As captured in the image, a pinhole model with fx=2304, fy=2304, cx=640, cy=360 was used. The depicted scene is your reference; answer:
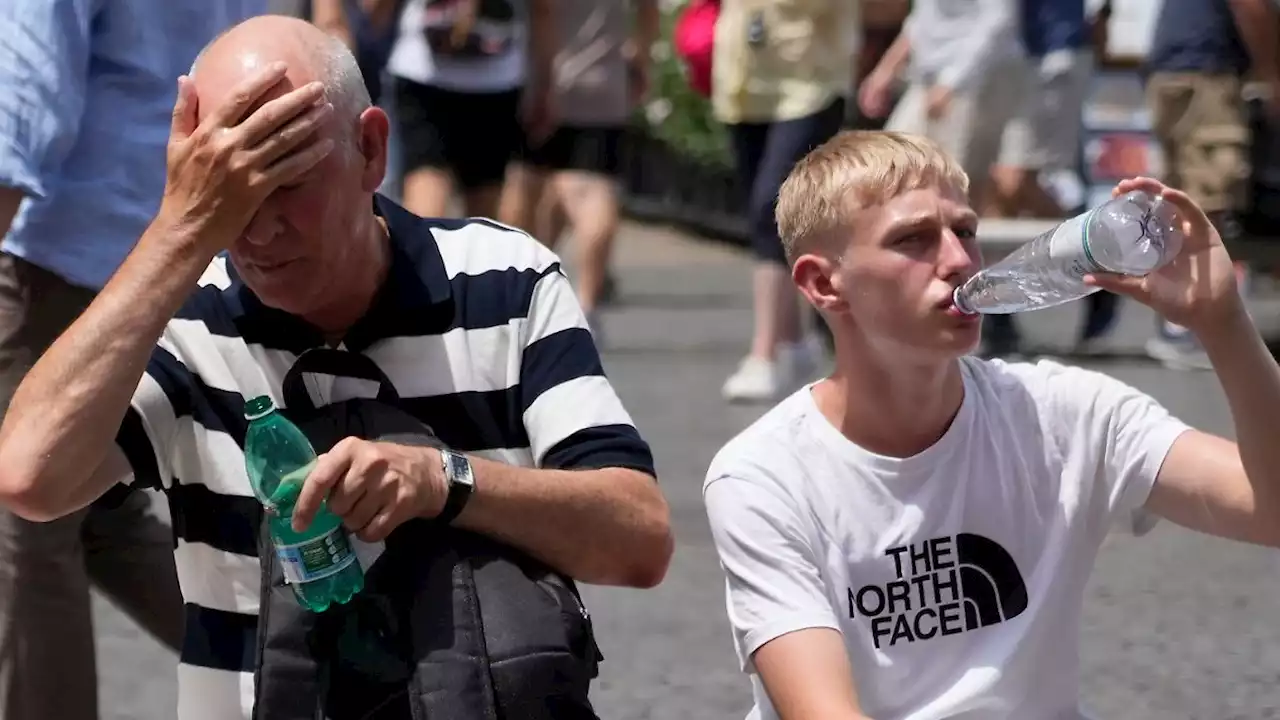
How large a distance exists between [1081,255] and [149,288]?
3.69 ft

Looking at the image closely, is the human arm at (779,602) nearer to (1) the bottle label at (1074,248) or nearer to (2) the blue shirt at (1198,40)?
(1) the bottle label at (1074,248)

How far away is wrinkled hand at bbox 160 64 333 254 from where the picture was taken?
2660 mm

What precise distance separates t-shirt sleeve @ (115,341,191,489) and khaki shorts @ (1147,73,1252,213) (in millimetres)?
6279

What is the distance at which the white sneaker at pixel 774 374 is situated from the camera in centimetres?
791

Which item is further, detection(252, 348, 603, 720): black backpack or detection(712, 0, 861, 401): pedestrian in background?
detection(712, 0, 861, 401): pedestrian in background

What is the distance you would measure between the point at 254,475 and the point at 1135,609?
2.99 metres

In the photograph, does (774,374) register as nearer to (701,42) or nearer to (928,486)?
(701,42)

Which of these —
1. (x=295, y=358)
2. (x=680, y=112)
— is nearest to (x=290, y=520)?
(x=295, y=358)

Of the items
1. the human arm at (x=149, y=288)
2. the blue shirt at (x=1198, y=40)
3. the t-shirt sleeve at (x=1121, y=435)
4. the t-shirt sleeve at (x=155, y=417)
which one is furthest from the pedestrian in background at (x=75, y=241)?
the blue shirt at (x=1198, y=40)

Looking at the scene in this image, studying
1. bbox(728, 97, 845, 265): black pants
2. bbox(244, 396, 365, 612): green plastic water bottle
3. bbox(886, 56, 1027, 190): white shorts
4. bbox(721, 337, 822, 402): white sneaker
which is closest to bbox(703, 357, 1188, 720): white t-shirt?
bbox(244, 396, 365, 612): green plastic water bottle

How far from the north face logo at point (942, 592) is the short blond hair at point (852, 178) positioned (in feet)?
1.47

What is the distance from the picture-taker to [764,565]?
2.91m

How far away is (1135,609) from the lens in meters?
5.27

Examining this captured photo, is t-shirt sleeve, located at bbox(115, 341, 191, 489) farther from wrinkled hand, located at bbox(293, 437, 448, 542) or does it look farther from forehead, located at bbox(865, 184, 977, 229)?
forehead, located at bbox(865, 184, 977, 229)
